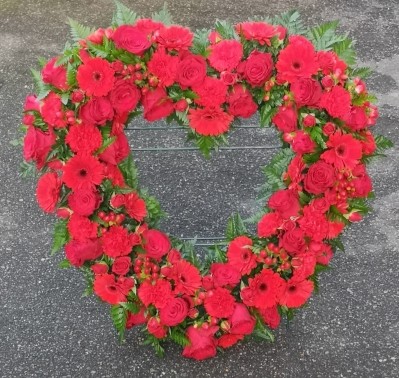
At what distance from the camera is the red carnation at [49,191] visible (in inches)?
88.6

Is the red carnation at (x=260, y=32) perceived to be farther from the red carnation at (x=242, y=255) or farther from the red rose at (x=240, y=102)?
the red carnation at (x=242, y=255)

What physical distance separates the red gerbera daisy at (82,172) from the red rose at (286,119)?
2.02ft

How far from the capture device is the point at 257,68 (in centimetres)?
220

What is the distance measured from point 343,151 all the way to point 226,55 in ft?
1.65

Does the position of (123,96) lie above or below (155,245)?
above

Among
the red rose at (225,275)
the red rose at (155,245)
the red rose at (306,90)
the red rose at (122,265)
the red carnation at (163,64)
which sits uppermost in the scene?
the red carnation at (163,64)

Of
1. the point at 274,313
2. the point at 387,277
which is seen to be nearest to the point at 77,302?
the point at 274,313

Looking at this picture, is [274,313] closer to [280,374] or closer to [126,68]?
[280,374]

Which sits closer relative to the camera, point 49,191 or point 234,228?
point 49,191

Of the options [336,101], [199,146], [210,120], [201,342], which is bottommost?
[201,342]

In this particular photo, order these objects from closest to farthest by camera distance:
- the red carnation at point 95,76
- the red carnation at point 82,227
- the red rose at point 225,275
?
the red carnation at point 95,76 < the red carnation at point 82,227 < the red rose at point 225,275

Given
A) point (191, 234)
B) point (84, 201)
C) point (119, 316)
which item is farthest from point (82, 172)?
point (191, 234)

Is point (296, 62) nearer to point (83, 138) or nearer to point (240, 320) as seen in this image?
point (83, 138)

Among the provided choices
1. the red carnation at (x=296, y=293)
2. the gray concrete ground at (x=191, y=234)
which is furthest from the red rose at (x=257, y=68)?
the gray concrete ground at (x=191, y=234)
